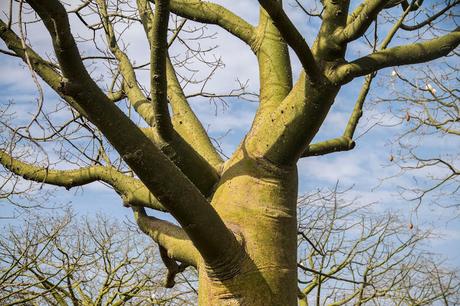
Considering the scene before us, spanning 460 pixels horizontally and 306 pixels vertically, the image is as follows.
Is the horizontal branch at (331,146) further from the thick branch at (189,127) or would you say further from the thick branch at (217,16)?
the thick branch at (217,16)

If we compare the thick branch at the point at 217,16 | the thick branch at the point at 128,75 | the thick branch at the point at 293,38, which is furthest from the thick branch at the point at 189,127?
the thick branch at the point at 293,38

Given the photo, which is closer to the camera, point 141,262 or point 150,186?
point 150,186

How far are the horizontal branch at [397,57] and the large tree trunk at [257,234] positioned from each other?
646 millimetres

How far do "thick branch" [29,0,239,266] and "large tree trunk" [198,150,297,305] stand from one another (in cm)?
17

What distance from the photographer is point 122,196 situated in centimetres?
383

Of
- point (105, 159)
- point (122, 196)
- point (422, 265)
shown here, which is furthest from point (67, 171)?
point (422, 265)

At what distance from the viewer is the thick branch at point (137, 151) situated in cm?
185

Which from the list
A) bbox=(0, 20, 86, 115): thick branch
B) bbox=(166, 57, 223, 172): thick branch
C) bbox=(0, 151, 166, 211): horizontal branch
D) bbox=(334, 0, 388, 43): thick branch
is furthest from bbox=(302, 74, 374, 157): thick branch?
bbox=(0, 20, 86, 115): thick branch

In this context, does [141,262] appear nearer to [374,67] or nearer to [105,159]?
[105,159]

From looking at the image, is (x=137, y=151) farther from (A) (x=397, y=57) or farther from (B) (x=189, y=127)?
(B) (x=189, y=127)

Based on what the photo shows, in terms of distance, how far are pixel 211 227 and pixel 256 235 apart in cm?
41

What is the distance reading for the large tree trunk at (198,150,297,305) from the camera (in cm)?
251

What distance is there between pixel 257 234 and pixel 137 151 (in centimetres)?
88

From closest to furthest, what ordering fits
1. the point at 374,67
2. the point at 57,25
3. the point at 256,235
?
the point at 57,25 < the point at 374,67 < the point at 256,235
